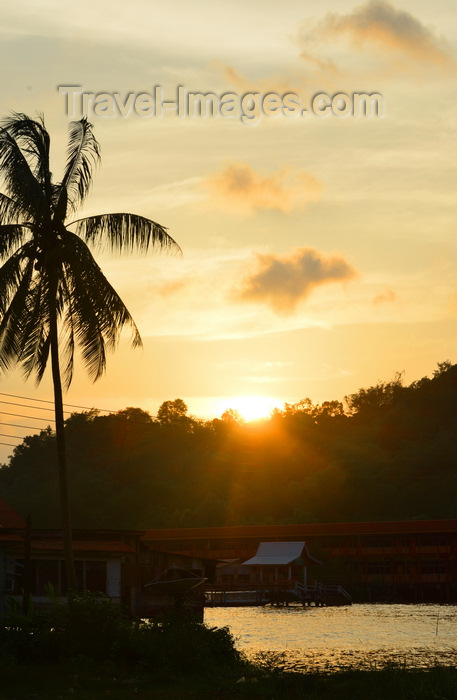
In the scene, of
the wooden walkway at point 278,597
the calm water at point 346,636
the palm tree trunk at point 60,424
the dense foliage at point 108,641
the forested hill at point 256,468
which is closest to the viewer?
the dense foliage at point 108,641

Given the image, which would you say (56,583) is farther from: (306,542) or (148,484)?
(148,484)

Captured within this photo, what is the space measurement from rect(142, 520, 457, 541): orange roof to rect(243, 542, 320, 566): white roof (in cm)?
326

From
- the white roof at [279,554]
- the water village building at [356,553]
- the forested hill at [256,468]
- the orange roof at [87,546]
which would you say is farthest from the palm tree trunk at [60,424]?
the forested hill at [256,468]

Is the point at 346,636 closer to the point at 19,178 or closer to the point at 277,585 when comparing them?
the point at 19,178

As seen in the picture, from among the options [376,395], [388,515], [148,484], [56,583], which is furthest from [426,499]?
[56,583]

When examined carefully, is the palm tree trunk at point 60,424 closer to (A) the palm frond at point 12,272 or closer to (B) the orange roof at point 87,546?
(A) the palm frond at point 12,272

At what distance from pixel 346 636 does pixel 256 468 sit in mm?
91245

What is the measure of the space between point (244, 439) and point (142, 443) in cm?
1640

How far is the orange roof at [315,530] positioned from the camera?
9131cm

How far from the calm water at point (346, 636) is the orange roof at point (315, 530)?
19.0m

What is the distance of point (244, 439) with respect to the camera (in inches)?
5610

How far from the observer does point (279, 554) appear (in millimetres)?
94562

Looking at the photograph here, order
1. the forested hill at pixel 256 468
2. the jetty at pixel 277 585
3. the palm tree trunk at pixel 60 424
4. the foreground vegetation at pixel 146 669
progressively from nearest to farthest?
the foreground vegetation at pixel 146 669, the palm tree trunk at pixel 60 424, the jetty at pixel 277 585, the forested hill at pixel 256 468

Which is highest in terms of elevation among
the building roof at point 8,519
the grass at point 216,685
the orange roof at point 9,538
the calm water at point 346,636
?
the building roof at point 8,519
